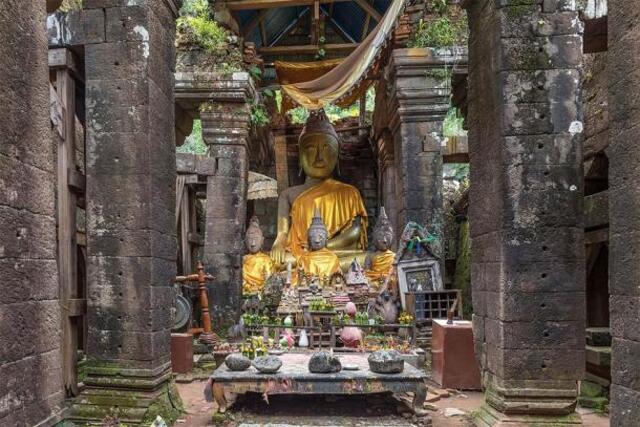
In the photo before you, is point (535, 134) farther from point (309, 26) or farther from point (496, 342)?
point (309, 26)

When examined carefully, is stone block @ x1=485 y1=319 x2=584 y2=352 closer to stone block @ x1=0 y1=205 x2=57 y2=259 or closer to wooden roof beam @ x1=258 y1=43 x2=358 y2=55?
stone block @ x1=0 y1=205 x2=57 y2=259

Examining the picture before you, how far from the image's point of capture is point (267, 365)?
486 cm

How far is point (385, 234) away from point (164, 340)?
5765 millimetres

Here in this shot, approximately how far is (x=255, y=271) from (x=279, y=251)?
38.1 inches

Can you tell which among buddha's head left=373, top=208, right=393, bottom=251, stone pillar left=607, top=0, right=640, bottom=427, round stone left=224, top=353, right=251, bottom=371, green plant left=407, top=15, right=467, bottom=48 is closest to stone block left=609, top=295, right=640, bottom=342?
stone pillar left=607, top=0, right=640, bottom=427

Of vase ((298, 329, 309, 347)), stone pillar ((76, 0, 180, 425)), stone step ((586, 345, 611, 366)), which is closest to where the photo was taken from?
stone pillar ((76, 0, 180, 425))

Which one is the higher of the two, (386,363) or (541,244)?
(541,244)

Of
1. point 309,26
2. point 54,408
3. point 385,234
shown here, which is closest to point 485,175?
point 54,408

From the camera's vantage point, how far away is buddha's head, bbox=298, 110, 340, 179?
12.1 metres

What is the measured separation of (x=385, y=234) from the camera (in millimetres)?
9812

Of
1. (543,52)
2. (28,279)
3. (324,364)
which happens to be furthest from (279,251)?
(28,279)

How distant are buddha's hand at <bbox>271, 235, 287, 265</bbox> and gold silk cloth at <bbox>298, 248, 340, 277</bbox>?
0.53 meters

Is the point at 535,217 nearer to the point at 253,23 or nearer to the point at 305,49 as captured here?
the point at 253,23

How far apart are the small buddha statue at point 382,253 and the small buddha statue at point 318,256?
2.35 ft
